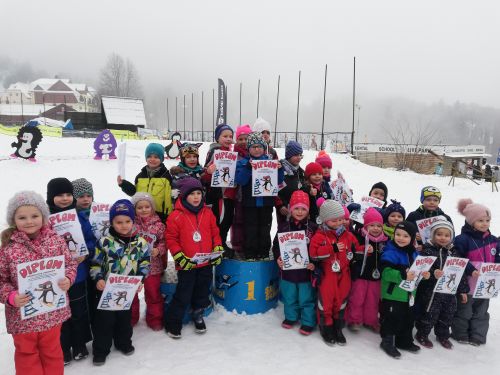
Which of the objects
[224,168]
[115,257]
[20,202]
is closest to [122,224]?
[115,257]

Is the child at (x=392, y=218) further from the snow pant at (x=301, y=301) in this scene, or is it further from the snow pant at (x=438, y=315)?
the snow pant at (x=301, y=301)

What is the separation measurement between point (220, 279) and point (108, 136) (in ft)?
50.0

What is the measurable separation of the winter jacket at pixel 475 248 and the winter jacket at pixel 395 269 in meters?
0.76

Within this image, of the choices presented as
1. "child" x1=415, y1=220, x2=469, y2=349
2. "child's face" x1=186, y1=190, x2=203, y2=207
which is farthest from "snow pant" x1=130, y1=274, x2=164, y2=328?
"child" x1=415, y1=220, x2=469, y2=349

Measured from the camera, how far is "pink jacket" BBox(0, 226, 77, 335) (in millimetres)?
2883

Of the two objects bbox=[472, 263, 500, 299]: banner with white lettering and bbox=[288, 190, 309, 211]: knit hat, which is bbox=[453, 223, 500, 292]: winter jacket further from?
bbox=[288, 190, 309, 211]: knit hat

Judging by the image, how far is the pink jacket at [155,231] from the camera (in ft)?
13.7

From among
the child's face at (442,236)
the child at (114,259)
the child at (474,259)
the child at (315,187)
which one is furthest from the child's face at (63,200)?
the child at (474,259)

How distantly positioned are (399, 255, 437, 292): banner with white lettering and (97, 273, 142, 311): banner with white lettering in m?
2.88

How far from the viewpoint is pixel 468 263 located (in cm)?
430

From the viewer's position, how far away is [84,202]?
12.9ft

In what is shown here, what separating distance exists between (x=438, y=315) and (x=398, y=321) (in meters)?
0.67

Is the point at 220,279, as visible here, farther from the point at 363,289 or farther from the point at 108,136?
the point at 108,136

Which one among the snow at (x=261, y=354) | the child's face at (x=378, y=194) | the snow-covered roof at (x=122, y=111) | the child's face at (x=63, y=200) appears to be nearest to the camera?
the child's face at (x=63, y=200)
